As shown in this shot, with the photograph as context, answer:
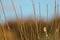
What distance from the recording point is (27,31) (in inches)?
95.6

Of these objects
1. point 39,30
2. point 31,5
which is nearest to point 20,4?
point 31,5

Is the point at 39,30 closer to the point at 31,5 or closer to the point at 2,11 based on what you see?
the point at 31,5

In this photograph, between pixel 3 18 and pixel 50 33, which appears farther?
pixel 50 33

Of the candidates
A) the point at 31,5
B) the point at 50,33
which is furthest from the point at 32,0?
the point at 50,33

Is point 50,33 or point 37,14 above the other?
point 37,14

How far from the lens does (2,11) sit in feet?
7.45

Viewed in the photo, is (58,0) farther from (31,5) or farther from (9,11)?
(9,11)

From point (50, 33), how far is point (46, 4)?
1.08 feet

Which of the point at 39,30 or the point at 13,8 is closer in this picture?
the point at 13,8

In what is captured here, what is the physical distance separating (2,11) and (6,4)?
0.11 meters

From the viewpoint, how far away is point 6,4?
235cm

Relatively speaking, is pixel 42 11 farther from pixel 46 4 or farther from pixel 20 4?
pixel 20 4

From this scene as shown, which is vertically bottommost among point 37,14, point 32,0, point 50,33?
point 50,33

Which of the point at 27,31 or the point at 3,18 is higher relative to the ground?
the point at 3,18
